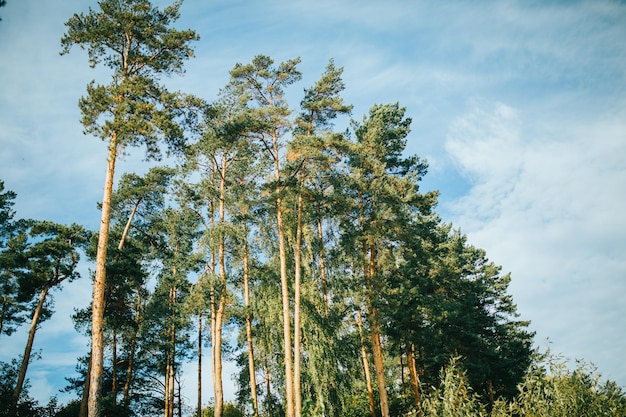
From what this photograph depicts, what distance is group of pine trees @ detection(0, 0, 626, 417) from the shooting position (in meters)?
12.0

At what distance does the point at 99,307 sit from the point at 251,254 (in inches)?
345

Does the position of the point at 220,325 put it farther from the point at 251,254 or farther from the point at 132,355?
the point at 132,355

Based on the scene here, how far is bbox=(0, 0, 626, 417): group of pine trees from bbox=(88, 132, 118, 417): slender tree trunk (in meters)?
0.05

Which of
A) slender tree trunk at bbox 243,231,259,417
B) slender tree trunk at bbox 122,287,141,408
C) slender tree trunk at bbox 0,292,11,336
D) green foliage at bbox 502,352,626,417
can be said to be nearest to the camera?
green foliage at bbox 502,352,626,417

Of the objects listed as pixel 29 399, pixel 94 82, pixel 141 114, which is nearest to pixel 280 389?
pixel 141 114

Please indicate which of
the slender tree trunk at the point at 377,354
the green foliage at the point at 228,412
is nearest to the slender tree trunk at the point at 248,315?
the slender tree trunk at the point at 377,354

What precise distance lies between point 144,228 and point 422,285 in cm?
1574

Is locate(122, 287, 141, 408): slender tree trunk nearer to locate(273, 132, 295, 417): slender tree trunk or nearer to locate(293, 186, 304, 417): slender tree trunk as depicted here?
locate(273, 132, 295, 417): slender tree trunk

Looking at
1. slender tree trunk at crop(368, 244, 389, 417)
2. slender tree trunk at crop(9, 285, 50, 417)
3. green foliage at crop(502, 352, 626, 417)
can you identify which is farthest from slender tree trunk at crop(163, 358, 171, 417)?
green foliage at crop(502, 352, 626, 417)

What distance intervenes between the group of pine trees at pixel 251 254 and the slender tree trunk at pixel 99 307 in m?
0.05

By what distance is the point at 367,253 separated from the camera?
59.4 feet

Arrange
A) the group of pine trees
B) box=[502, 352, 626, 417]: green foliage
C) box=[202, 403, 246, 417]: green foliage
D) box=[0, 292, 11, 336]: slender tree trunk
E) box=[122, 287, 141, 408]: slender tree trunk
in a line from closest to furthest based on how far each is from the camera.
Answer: box=[502, 352, 626, 417]: green foliage, the group of pine trees, box=[122, 287, 141, 408]: slender tree trunk, box=[0, 292, 11, 336]: slender tree trunk, box=[202, 403, 246, 417]: green foliage

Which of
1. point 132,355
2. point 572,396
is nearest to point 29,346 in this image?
point 132,355

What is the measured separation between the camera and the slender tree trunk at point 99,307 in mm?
8906
